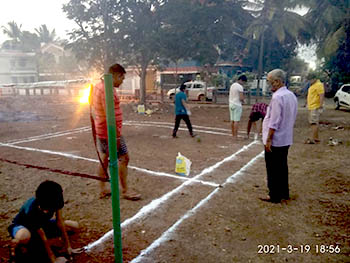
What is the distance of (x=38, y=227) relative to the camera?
275cm

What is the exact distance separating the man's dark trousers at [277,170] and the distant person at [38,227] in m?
2.91

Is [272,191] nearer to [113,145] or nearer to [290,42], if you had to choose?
[113,145]

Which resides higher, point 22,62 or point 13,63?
point 22,62

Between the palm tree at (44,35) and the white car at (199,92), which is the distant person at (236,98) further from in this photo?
the palm tree at (44,35)

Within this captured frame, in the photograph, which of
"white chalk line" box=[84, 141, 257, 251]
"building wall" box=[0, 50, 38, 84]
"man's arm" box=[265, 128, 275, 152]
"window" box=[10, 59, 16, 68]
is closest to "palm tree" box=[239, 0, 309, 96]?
"white chalk line" box=[84, 141, 257, 251]

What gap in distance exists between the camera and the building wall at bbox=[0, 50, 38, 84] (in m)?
45.4

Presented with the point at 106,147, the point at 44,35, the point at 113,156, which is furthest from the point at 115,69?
the point at 44,35

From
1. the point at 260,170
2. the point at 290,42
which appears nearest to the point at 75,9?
the point at 260,170

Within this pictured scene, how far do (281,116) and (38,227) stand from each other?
327 centimetres

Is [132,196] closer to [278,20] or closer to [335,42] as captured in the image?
[335,42]

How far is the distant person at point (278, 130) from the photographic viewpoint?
3914 millimetres

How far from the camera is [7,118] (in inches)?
552

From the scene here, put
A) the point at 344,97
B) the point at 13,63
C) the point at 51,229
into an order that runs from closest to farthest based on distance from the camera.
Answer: the point at 51,229, the point at 344,97, the point at 13,63

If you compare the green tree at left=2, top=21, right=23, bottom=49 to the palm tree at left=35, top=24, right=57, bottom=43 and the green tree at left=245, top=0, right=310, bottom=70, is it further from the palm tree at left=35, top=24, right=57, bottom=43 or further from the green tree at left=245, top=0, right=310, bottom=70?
the green tree at left=245, top=0, right=310, bottom=70
